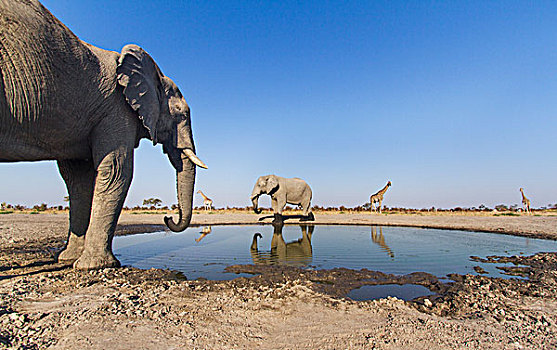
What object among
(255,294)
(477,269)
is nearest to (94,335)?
(255,294)

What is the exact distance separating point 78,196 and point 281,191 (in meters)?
12.0

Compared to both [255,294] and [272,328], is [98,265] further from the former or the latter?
[272,328]

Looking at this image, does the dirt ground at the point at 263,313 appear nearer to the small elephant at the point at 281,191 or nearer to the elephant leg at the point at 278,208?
the elephant leg at the point at 278,208

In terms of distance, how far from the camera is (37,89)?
4066mm

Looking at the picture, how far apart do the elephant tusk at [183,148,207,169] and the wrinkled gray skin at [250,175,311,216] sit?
398 inches

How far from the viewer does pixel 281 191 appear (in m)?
17.1

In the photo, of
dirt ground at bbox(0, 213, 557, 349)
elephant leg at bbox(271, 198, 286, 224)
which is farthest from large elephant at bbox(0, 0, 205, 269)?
elephant leg at bbox(271, 198, 286, 224)

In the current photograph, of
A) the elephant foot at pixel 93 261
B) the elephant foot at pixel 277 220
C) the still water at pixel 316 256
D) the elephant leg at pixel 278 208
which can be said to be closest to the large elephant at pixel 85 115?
the elephant foot at pixel 93 261

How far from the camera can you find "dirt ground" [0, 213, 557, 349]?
249 centimetres

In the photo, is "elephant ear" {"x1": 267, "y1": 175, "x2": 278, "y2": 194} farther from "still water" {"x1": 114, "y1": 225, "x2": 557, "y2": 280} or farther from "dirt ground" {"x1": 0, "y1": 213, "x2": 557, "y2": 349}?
"dirt ground" {"x1": 0, "y1": 213, "x2": 557, "y2": 349}

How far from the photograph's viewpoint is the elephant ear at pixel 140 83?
5.19 m

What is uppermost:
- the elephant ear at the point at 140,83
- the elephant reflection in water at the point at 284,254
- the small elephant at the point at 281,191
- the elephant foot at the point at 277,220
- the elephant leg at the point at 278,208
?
the elephant ear at the point at 140,83

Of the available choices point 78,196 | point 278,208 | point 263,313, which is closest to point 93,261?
point 78,196

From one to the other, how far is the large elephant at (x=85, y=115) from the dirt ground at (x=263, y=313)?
1.28m
